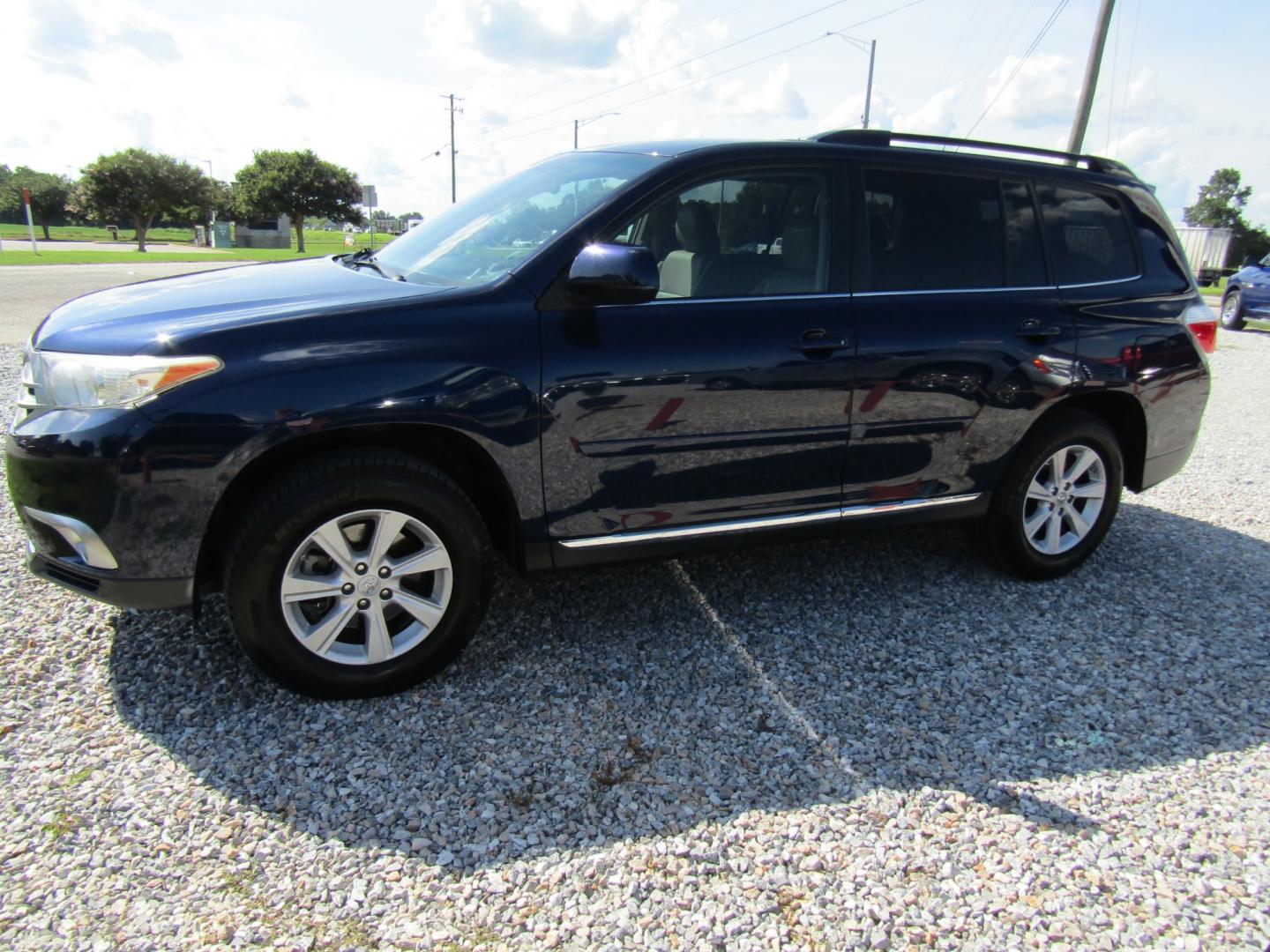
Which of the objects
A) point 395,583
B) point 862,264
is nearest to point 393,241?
point 395,583

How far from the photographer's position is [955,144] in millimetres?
3777

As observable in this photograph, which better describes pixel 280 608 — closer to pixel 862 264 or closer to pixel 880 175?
pixel 862 264

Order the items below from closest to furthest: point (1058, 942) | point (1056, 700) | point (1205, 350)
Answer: point (1058, 942) → point (1056, 700) → point (1205, 350)

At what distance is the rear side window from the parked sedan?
603 inches

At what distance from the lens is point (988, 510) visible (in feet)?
12.9

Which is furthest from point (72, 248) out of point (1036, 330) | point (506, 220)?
point (1036, 330)

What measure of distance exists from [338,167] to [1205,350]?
58.5 m

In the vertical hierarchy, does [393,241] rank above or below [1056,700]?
above

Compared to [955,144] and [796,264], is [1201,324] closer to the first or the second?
[955,144]

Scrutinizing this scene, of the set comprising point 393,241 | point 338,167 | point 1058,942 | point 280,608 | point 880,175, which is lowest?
point 1058,942

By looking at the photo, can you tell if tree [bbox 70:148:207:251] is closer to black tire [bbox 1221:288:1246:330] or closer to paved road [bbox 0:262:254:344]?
paved road [bbox 0:262:254:344]

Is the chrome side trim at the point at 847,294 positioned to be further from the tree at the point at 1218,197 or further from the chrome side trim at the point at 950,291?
the tree at the point at 1218,197

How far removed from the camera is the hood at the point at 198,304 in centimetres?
259

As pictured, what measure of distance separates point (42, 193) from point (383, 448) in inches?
3074
